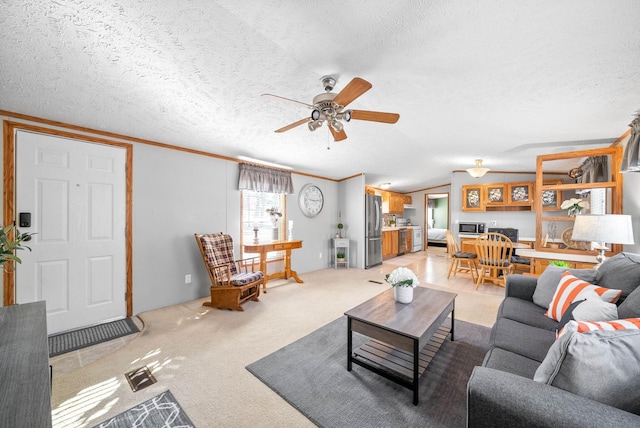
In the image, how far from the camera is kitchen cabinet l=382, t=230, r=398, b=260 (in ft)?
23.0

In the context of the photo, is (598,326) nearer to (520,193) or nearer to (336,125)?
(336,125)

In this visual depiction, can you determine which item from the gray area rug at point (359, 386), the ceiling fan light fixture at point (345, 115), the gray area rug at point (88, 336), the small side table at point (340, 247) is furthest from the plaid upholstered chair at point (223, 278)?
the small side table at point (340, 247)

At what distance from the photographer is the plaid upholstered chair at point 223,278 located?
3.19 metres

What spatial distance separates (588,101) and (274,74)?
2.76 m

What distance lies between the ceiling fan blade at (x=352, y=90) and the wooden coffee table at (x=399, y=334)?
167cm

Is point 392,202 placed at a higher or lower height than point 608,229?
higher

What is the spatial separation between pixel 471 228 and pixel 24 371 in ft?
23.7

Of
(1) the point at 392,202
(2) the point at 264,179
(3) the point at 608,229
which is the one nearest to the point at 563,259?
(3) the point at 608,229

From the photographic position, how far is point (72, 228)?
8.76 ft

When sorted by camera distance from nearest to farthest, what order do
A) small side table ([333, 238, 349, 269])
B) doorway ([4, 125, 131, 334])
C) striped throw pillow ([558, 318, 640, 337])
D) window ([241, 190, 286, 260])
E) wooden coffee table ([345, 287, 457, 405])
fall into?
striped throw pillow ([558, 318, 640, 337]), wooden coffee table ([345, 287, 457, 405]), doorway ([4, 125, 131, 334]), window ([241, 190, 286, 260]), small side table ([333, 238, 349, 269])

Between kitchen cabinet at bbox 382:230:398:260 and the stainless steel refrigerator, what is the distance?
67cm

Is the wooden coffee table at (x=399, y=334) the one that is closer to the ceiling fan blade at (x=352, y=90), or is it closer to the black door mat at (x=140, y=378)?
the black door mat at (x=140, y=378)

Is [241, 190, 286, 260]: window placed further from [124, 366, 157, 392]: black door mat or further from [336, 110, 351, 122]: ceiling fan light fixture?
[336, 110, 351, 122]: ceiling fan light fixture

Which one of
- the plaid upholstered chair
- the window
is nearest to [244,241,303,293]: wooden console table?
the window
